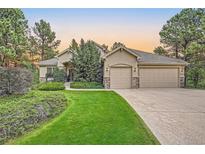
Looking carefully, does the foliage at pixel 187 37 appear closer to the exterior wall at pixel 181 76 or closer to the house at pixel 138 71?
the exterior wall at pixel 181 76

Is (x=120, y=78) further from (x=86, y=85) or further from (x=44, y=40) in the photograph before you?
(x=44, y=40)

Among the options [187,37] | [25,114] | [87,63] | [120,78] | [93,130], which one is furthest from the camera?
[187,37]

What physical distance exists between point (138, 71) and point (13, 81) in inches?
384

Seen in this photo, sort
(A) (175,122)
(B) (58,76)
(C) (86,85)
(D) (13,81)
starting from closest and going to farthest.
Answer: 1. (A) (175,122)
2. (D) (13,81)
3. (C) (86,85)
4. (B) (58,76)

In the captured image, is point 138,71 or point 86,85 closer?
point 86,85

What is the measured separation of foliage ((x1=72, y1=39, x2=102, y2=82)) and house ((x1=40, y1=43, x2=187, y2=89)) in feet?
3.14

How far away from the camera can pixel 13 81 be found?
10.0 m

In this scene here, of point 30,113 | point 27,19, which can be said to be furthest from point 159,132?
point 27,19

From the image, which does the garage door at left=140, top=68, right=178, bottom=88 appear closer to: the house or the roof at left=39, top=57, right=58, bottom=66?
the house

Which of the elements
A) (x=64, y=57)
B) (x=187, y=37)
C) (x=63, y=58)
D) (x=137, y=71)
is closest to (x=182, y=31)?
(x=187, y=37)

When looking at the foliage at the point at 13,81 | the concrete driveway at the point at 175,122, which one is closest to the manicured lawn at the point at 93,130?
the concrete driveway at the point at 175,122

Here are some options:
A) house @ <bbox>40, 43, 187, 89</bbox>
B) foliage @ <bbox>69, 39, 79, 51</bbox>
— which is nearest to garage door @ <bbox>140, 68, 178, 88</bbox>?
house @ <bbox>40, 43, 187, 89</bbox>

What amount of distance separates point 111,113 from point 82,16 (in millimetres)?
7476

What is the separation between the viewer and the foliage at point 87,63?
17.9m
